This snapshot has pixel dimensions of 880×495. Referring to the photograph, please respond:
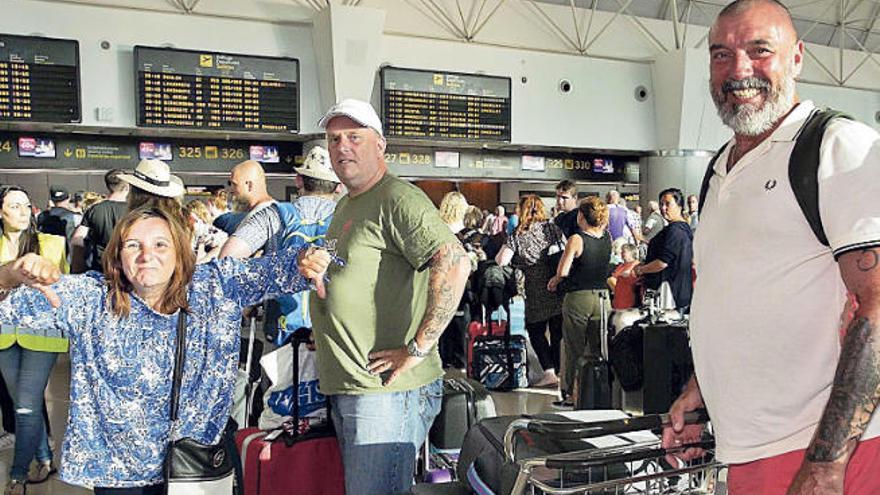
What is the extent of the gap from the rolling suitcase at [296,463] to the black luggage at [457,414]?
44 cm

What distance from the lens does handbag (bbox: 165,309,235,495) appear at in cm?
202

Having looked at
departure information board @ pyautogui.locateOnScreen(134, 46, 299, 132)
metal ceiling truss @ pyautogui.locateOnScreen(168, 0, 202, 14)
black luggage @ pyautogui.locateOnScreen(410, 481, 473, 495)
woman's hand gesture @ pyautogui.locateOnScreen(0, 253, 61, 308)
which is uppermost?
metal ceiling truss @ pyautogui.locateOnScreen(168, 0, 202, 14)

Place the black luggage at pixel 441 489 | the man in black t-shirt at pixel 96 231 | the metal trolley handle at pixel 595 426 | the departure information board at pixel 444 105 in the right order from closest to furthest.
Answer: the metal trolley handle at pixel 595 426, the black luggage at pixel 441 489, the man in black t-shirt at pixel 96 231, the departure information board at pixel 444 105

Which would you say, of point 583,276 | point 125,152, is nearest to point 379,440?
point 583,276

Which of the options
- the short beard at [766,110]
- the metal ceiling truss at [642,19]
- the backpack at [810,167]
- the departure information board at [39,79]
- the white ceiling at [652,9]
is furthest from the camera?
the metal ceiling truss at [642,19]

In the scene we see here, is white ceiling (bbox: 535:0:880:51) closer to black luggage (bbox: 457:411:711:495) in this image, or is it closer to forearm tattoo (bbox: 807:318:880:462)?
black luggage (bbox: 457:411:711:495)

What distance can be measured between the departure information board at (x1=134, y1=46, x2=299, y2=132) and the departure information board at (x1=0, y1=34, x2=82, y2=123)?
31.6 inches

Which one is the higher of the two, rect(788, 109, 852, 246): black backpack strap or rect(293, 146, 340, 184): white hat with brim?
rect(293, 146, 340, 184): white hat with brim

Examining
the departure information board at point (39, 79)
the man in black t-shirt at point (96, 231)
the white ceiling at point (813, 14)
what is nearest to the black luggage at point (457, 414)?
the man in black t-shirt at point (96, 231)

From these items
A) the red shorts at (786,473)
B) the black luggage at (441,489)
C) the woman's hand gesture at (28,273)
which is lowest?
the black luggage at (441,489)

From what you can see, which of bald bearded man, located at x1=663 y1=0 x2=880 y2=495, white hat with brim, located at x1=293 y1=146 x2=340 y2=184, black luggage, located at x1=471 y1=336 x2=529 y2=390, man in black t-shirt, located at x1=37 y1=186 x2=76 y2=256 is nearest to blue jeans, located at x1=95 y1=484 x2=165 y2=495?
bald bearded man, located at x1=663 y1=0 x2=880 y2=495

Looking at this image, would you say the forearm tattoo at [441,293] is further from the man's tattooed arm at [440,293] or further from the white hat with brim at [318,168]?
the white hat with brim at [318,168]

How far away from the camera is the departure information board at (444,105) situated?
A: 11688mm

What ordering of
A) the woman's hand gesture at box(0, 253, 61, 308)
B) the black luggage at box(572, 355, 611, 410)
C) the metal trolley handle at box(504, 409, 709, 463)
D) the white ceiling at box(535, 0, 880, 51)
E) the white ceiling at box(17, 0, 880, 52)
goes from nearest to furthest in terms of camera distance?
the metal trolley handle at box(504, 409, 709, 463) → the woman's hand gesture at box(0, 253, 61, 308) → the black luggage at box(572, 355, 611, 410) → the white ceiling at box(17, 0, 880, 52) → the white ceiling at box(535, 0, 880, 51)
